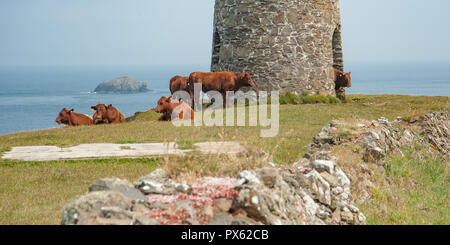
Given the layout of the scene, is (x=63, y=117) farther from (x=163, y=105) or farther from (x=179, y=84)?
(x=179, y=84)

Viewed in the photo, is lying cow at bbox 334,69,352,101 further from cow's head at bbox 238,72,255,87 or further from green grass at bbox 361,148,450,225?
green grass at bbox 361,148,450,225

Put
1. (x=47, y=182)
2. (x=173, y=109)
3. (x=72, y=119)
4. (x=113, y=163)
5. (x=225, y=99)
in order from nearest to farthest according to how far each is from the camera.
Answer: (x=47, y=182), (x=113, y=163), (x=173, y=109), (x=72, y=119), (x=225, y=99)

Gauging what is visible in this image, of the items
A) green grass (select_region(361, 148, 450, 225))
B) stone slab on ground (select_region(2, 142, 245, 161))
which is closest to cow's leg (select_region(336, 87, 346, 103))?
green grass (select_region(361, 148, 450, 225))

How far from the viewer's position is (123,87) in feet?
339

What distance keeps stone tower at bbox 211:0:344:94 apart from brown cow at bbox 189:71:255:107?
1282 mm

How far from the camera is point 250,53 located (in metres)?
22.6

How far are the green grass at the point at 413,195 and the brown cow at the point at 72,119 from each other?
1209cm

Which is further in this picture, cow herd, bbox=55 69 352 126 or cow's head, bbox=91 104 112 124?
cow's head, bbox=91 104 112 124

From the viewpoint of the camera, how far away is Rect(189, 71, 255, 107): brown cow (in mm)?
21500

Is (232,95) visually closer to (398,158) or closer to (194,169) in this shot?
(398,158)

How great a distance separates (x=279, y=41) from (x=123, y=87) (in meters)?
84.5

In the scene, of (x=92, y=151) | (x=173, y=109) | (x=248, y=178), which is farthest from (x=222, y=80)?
(x=248, y=178)

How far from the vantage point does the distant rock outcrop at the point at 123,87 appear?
10100 centimetres

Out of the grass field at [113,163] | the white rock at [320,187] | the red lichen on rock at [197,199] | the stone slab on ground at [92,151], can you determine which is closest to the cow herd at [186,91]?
the grass field at [113,163]
